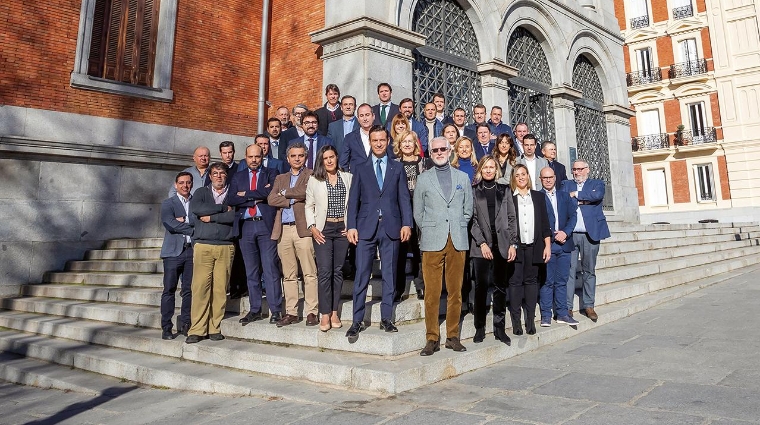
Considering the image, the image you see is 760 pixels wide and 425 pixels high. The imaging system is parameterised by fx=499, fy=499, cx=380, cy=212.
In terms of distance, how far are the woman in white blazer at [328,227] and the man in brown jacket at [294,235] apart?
0.26 meters

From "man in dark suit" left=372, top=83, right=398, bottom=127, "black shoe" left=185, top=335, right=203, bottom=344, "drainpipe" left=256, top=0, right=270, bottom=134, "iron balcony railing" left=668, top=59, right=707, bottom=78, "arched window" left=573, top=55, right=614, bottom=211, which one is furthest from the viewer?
"iron balcony railing" left=668, top=59, right=707, bottom=78

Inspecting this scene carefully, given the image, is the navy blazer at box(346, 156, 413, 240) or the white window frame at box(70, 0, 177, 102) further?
the white window frame at box(70, 0, 177, 102)

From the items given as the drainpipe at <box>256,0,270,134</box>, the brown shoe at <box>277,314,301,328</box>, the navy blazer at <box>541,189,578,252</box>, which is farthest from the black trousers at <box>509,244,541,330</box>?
the drainpipe at <box>256,0,270,134</box>

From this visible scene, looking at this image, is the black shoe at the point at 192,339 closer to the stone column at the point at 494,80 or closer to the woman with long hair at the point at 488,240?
the woman with long hair at the point at 488,240

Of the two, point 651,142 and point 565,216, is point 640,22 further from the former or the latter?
point 565,216

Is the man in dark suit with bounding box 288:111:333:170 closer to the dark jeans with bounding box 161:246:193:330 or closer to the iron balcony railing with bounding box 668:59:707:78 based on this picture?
the dark jeans with bounding box 161:246:193:330

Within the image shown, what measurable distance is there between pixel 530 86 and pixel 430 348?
1160 centimetres

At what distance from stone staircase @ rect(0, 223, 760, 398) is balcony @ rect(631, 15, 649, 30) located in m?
27.0

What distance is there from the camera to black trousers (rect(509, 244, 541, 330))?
18.0 ft

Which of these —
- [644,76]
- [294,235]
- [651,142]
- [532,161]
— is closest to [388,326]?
[294,235]

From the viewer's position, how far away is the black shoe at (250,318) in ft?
17.9

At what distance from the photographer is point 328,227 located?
5.03 metres

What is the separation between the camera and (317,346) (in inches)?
189

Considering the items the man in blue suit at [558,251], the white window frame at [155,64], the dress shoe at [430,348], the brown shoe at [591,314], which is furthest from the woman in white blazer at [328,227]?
the white window frame at [155,64]
